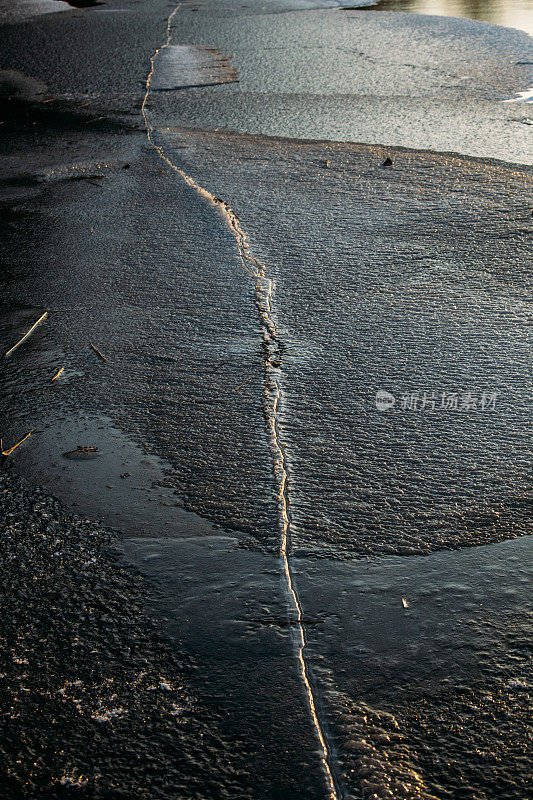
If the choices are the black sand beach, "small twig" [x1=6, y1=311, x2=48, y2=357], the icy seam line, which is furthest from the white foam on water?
"small twig" [x1=6, y1=311, x2=48, y2=357]

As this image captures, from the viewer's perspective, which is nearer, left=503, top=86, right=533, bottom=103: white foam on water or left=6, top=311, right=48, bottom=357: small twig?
left=6, top=311, right=48, bottom=357: small twig

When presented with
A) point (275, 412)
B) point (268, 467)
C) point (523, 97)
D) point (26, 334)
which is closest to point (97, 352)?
point (26, 334)

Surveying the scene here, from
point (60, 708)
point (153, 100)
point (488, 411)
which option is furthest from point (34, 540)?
point (153, 100)

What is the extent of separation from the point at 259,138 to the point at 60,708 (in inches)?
198

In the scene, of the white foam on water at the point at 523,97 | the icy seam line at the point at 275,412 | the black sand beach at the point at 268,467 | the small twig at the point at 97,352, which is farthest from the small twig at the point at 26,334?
the white foam on water at the point at 523,97

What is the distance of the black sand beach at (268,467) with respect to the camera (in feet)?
5.72

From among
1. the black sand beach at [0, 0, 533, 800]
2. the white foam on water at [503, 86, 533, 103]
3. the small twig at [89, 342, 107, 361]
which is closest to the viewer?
the black sand beach at [0, 0, 533, 800]

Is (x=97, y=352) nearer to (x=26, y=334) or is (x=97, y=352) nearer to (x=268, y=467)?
(x=26, y=334)

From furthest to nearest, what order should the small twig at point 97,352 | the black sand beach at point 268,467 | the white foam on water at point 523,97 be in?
1. the white foam on water at point 523,97
2. the small twig at point 97,352
3. the black sand beach at point 268,467

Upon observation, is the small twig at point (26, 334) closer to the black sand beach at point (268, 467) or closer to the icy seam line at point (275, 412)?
the black sand beach at point (268, 467)

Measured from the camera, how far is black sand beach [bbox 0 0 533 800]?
174cm

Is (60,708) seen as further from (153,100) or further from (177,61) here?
(177,61)

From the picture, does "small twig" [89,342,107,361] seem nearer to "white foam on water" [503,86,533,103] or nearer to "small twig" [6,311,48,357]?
"small twig" [6,311,48,357]

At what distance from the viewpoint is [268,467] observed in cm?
259
